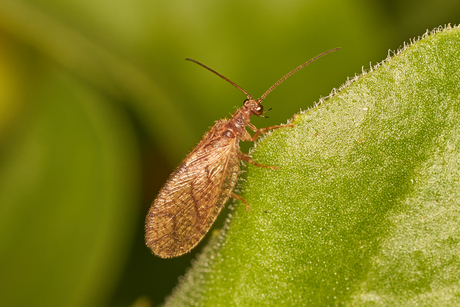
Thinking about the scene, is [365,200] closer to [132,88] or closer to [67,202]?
[132,88]

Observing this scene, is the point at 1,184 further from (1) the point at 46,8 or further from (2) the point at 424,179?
(2) the point at 424,179

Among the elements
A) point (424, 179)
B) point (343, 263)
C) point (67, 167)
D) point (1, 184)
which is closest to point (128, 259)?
point (67, 167)

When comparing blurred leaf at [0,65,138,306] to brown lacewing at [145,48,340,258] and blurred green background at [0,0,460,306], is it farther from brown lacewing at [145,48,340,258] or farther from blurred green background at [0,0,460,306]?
brown lacewing at [145,48,340,258]

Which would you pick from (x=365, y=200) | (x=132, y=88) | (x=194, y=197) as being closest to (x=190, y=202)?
(x=194, y=197)

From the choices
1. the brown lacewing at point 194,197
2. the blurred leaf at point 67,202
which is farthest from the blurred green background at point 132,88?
the brown lacewing at point 194,197

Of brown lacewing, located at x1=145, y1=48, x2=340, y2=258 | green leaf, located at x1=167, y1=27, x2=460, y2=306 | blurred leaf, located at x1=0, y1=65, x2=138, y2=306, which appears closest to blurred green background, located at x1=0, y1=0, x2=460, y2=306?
blurred leaf, located at x1=0, y1=65, x2=138, y2=306

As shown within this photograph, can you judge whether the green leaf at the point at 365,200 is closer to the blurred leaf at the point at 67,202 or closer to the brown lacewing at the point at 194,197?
the brown lacewing at the point at 194,197
